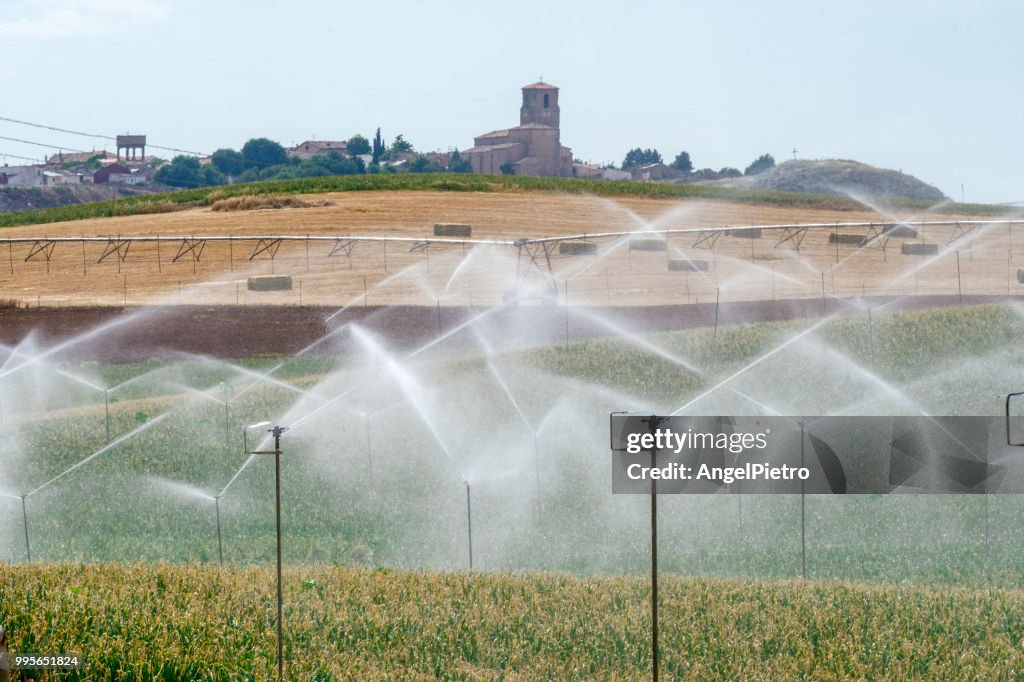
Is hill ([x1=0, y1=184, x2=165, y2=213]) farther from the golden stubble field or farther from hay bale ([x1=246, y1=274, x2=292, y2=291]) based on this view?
hay bale ([x1=246, y1=274, x2=292, y2=291])

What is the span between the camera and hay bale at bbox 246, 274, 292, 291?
181ft

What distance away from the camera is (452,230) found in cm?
6962

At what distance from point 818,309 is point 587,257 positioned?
15779 mm

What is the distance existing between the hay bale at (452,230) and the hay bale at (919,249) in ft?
80.5

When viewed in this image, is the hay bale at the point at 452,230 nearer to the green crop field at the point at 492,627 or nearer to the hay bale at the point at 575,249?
the hay bale at the point at 575,249

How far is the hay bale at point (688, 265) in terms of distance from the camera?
59688 mm

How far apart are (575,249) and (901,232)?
76.9 ft

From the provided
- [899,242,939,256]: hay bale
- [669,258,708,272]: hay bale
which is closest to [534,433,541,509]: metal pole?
[669,258,708,272]: hay bale

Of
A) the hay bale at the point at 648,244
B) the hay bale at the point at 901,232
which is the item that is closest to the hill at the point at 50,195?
the hay bale at the point at 648,244

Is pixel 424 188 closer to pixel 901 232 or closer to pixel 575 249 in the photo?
pixel 575 249

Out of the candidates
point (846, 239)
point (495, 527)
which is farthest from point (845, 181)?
point (495, 527)

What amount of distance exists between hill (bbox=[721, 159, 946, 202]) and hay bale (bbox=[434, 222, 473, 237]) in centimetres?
5654

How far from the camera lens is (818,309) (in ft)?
165

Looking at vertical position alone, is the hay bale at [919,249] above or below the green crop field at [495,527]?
above
